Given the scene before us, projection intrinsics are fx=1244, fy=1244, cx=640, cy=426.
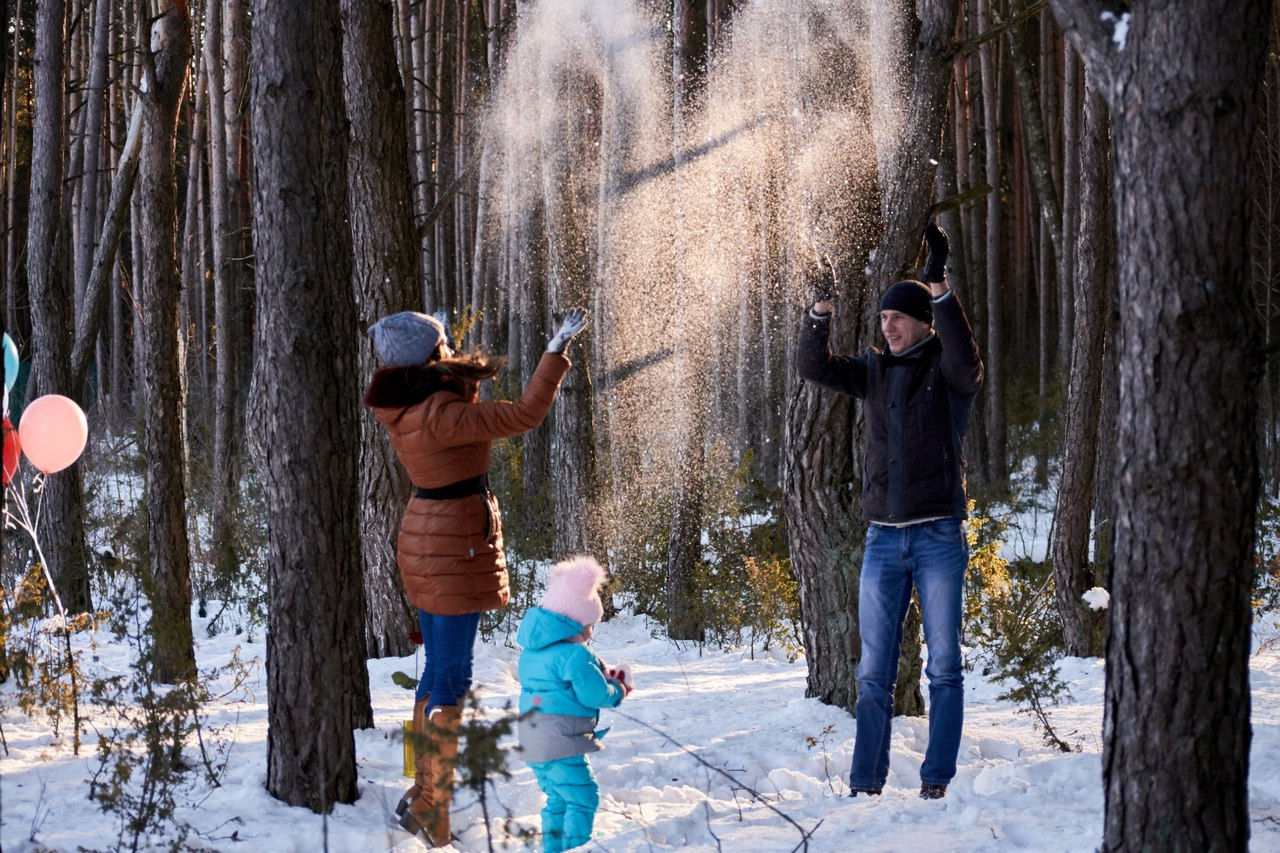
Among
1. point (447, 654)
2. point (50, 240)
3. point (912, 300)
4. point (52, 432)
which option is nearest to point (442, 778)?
point (447, 654)

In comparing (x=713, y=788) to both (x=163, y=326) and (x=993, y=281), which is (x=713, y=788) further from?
(x=993, y=281)

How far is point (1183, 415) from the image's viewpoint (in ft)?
8.00

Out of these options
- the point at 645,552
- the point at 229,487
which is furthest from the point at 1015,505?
the point at 229,487

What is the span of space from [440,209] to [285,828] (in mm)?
4699

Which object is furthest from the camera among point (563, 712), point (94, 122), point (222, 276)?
point (222, 276)

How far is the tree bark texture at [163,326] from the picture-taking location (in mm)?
6586

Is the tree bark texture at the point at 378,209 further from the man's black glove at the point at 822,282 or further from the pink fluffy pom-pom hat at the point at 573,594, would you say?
the pink fluffy pom-pom hat at the point at 573,594

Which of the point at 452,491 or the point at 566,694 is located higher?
the point at 452,491

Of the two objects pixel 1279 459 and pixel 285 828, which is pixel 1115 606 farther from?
pixel 1279 459

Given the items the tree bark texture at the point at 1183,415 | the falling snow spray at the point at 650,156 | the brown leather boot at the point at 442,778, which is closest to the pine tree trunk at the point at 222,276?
the falling snow spray at the point at 650,156

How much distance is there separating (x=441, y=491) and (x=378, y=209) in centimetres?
316

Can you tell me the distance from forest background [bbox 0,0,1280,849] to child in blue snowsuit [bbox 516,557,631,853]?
0.74m

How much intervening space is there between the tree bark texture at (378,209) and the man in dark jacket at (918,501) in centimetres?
319

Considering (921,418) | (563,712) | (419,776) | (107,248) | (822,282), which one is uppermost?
(107,248)
